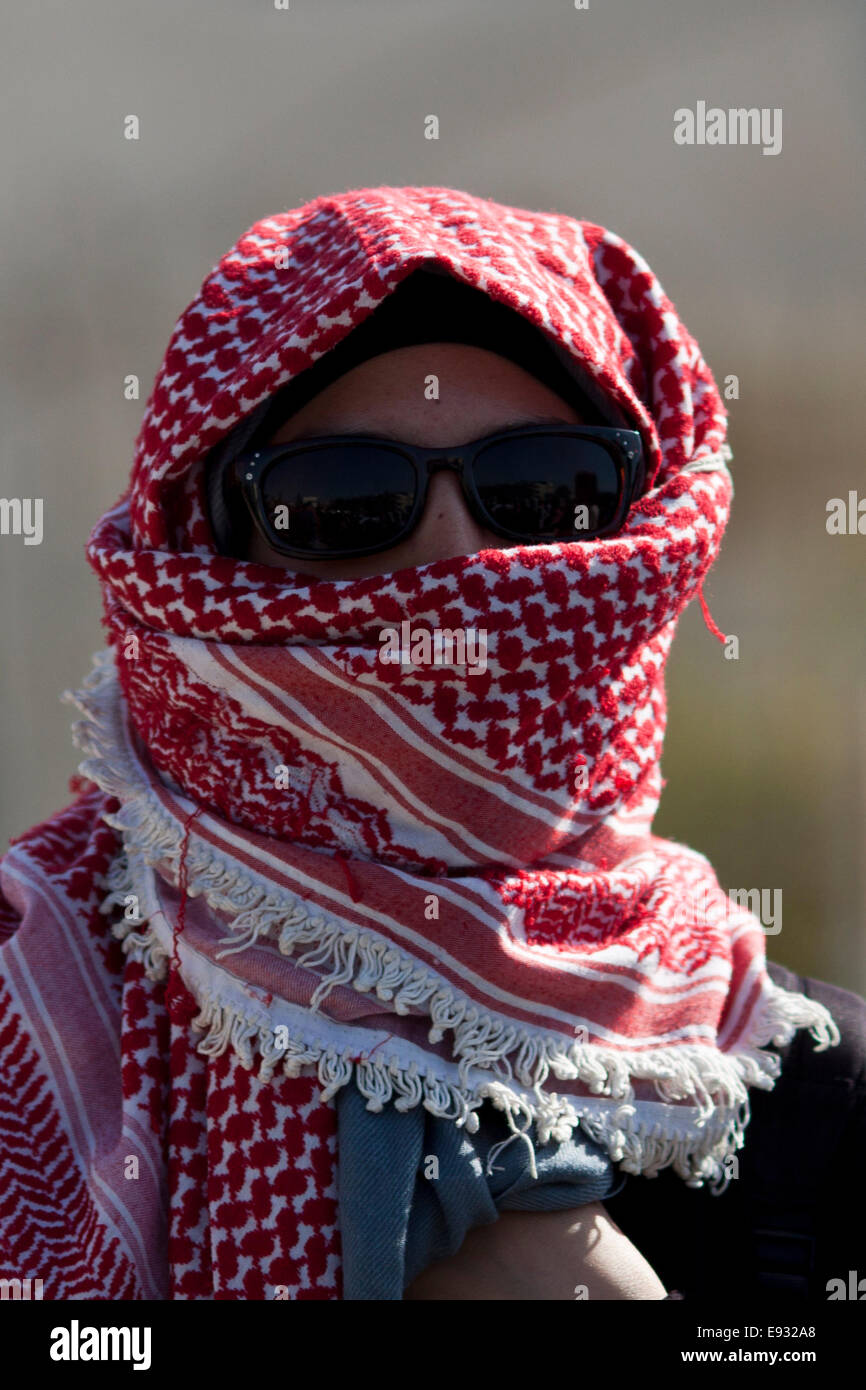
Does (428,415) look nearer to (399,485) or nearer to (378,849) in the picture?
(399,485)

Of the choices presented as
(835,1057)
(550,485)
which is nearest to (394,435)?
(550,485)

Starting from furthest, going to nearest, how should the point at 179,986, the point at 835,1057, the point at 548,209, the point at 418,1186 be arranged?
1. the point at 548,209
2. the point at 835,1057
3. the point at 179,986
4. the point at 418,1186

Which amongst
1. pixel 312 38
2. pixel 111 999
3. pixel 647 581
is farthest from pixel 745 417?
pixel 111 999

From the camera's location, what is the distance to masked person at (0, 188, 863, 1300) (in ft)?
4.51

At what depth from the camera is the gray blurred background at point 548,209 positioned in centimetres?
395

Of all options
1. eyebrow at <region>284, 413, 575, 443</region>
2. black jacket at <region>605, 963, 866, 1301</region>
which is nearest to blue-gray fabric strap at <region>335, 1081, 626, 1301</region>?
black jacket at <region>605, 963, 866, 1301</region>

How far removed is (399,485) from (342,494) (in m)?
0.06

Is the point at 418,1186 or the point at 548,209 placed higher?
the point at 548,209

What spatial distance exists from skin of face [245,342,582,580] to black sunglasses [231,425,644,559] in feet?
0.06

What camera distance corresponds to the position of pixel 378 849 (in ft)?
4.81

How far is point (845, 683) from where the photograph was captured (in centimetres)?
416

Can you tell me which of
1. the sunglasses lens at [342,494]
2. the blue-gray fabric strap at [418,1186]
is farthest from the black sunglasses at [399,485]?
the blue-gray fabric strap at [418,1186]

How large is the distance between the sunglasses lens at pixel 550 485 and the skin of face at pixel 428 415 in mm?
32
